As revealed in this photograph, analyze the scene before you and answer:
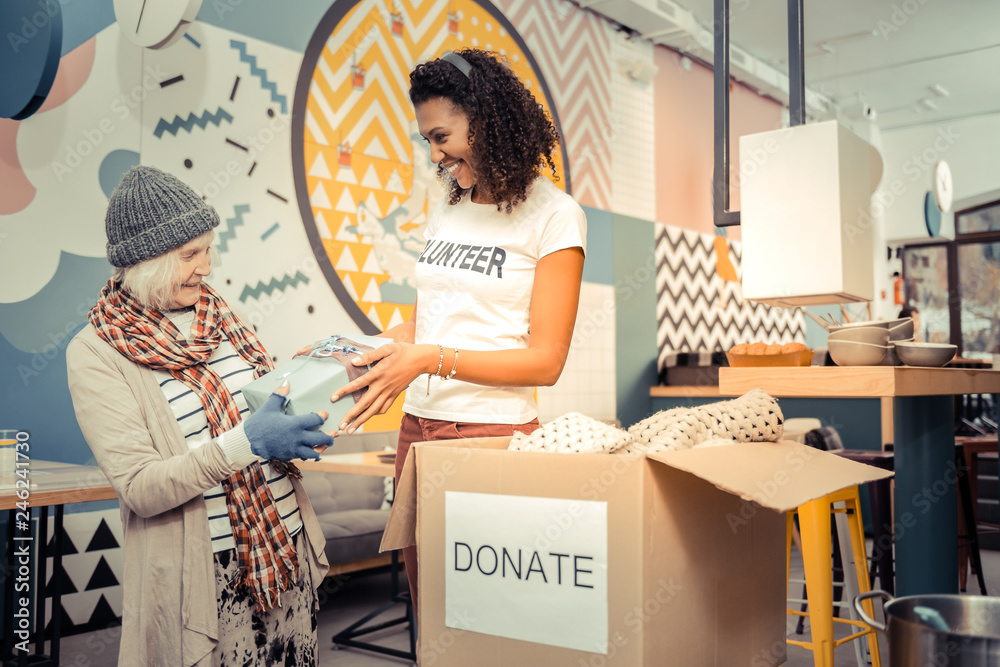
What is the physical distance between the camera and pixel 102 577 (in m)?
3.25

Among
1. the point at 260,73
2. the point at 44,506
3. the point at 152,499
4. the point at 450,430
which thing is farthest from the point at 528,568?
the point at 260,73

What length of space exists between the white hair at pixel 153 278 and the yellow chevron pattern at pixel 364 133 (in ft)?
8.72

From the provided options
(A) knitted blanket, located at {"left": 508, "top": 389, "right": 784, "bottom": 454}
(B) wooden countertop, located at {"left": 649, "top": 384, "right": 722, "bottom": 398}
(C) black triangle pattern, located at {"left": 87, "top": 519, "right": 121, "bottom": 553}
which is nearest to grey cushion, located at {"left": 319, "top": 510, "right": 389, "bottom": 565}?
(C) black triangle pattern, located at {"left": 87, "top": 519, "right": 121, "bottom": 553}

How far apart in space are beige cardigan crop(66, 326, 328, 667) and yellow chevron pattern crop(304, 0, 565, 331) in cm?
279

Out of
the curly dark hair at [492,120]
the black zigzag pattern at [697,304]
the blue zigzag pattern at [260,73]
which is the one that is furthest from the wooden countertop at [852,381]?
the black zigzag pattern at [697,304]

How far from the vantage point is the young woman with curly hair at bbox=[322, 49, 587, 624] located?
135cm

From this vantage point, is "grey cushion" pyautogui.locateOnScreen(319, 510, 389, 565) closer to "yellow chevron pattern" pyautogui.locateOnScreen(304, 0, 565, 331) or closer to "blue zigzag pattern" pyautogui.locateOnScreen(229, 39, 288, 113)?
"yellow chevron pattern" pyautogui.locateOnScreen(304, 0, 565, 331)

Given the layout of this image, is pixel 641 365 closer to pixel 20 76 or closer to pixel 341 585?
pixel 341 585

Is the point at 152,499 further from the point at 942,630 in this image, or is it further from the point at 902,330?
the point at 902,330

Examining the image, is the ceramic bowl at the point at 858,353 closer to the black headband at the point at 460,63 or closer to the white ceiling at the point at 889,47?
the black headband at the point at 460,63

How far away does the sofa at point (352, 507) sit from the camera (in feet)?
11.9

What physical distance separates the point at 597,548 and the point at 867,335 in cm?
138

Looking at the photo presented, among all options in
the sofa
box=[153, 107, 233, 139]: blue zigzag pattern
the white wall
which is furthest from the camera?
the white wall

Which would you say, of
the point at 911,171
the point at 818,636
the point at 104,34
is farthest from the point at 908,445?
the point at 911,171
